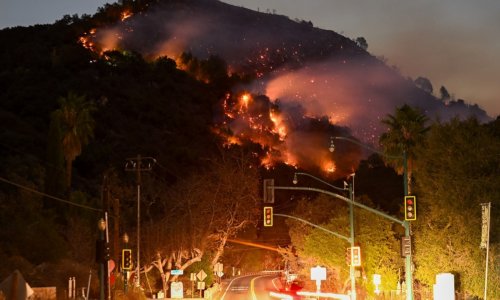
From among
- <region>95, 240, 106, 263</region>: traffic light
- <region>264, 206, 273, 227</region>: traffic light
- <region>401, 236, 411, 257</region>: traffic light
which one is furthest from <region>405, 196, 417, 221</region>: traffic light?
<region>95, 240, 106, 263</region>: traffic light

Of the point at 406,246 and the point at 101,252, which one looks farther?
the point at 101,252

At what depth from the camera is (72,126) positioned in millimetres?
83250

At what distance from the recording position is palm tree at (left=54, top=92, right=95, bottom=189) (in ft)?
269

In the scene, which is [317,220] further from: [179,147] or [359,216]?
[179,147]

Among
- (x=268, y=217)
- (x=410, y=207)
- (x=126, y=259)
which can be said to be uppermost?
(x=268, y=217)

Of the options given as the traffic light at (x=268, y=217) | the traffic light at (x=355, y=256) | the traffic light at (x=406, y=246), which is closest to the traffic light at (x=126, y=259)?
the traffic light at (x=268, y=217)

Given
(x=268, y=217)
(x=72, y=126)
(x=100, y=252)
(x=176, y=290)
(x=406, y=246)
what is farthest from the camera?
(x=72, y=126)

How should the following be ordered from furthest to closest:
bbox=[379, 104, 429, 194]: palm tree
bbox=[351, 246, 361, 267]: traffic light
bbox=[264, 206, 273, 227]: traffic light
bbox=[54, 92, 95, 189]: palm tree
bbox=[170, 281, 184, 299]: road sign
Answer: bbox=[54, 92, 95, 189]: palm tree, bbox=[170, 281, 184, 299]: road sign, bbox=[379, 104, 429, 194]: palm tree, bbox=[351, 246, 361, 267]: traffic light, bbox=[264, 206, 273, 227]: traffic light

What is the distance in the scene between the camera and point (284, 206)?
138m

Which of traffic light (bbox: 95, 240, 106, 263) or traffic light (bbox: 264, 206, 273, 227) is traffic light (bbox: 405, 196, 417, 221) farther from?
traffic light (bbox: 95, 240, 106, 263)

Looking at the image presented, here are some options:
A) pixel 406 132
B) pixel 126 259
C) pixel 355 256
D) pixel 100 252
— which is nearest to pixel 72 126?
pixel 126 259

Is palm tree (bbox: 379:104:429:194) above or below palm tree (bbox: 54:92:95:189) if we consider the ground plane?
below

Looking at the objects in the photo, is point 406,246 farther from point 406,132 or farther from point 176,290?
point 176,290

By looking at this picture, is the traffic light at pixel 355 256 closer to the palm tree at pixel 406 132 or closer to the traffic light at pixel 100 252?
the palm tree at pixel 406 132
